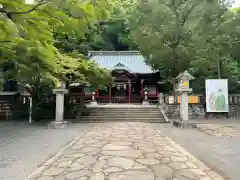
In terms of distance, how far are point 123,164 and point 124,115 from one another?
1063 centimetres

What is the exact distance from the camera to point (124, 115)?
15.3 meters

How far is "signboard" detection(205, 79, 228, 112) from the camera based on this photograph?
1418 centimetres

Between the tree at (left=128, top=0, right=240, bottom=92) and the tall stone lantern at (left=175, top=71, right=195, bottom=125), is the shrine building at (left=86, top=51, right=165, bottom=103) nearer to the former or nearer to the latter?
the tree at (left=128, top=0, right=240, bottom=92)

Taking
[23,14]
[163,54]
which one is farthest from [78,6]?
[163,54]

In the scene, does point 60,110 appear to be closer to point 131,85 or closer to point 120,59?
point 131,85

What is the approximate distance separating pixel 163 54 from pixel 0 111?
12.5 metres

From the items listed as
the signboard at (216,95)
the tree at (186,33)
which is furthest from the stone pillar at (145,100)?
the signboard at (216,95)

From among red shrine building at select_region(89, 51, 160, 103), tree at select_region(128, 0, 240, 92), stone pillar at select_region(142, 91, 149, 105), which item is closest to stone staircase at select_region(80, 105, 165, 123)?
stone pillar at select_region(142, 91, 149, 105)

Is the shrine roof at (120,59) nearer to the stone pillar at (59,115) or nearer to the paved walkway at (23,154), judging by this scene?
the stone pillar at (59,115)

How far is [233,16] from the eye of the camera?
589 inches

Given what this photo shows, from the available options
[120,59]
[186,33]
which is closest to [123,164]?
[186,33]

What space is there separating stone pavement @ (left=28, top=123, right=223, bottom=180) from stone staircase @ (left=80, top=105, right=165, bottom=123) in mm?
7725

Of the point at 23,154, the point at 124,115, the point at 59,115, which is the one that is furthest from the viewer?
the point at 124,115

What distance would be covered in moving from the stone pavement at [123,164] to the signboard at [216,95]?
8986 millimetres
